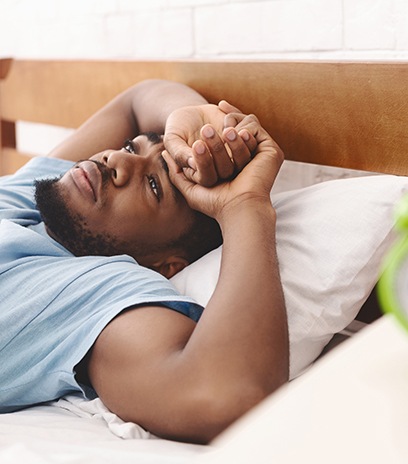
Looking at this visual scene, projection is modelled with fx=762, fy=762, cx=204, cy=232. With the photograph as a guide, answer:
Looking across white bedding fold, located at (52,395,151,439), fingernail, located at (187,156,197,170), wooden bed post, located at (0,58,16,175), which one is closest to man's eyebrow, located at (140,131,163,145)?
fingernail, located at (187,156,197,170)

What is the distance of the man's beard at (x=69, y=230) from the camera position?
1263mm

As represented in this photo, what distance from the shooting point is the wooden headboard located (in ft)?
3.88

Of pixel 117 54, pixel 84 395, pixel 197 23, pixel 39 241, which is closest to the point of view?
pixel 84 395

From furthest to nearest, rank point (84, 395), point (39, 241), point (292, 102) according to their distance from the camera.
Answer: point (292, 102), point (39, 241), point (84, 395)

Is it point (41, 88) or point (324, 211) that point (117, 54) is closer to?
point (41, 88)

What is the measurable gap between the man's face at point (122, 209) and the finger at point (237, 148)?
0.52 feet

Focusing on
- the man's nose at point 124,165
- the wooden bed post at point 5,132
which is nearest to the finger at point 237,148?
the man's nose at point 124,165

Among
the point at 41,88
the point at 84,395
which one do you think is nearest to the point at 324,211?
the point at 84,395

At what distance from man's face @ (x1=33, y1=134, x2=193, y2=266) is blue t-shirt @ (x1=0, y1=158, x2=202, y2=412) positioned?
0.40ft

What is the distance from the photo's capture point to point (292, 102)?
135cm

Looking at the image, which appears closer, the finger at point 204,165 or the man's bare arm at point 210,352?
the man's bare arm at point 210,352

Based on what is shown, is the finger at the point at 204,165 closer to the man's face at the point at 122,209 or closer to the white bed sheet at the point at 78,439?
the man's face at the point at 122,209

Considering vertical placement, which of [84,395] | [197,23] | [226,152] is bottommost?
[84,395]

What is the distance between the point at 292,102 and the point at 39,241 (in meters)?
0.51
